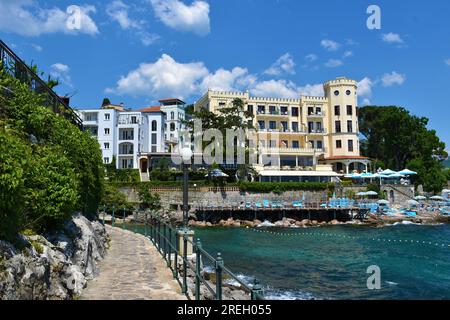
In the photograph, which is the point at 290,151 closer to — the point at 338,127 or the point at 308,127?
the point at 308,127

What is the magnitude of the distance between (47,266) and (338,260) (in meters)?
18.1

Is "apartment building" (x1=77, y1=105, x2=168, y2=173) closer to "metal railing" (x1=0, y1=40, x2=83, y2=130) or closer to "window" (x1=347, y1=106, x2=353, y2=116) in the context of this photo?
"window" (x1=347, y1=106, x2=353, y2=116)

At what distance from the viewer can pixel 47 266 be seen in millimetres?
6488

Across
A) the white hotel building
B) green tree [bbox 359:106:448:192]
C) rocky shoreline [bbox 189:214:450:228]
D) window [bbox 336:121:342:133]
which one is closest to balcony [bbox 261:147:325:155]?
window [bbox 336:121:342:133]

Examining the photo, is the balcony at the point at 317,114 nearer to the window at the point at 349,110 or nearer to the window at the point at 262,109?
the window at the point at 349,110

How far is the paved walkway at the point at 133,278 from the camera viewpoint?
26.1ft

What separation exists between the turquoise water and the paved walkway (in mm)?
5070

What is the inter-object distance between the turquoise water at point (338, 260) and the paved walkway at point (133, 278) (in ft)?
16.6

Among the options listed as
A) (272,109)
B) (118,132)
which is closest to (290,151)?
(272,109)

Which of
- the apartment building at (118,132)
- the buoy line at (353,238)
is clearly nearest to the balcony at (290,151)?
the apartment building at (118,132)

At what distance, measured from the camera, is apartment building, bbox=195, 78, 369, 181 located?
56.9 metres

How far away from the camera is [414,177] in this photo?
5966cm
